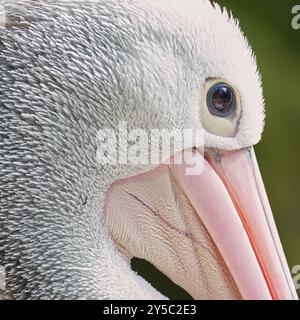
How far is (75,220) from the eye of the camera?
62.9 inches

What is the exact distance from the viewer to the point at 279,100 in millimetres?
3980

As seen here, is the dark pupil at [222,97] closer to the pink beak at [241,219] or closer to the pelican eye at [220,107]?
the pelican eye at [220,107]

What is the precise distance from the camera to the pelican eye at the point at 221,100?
65.1 inches

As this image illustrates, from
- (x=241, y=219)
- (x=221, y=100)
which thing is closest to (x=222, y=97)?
(x=221, y=100)

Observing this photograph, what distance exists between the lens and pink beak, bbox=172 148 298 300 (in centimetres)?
169

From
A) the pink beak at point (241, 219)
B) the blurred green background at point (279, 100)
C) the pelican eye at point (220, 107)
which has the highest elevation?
the blurred green background at point (279, 100)

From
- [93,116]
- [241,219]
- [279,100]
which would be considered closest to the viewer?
[93,116]

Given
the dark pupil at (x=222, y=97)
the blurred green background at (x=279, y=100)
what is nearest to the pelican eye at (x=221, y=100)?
the dark pupil at (x=222, y=97)

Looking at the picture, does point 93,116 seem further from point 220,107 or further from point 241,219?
point 241,219

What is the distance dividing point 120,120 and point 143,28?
184mm

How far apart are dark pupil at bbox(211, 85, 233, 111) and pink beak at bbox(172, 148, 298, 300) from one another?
0.33 ft

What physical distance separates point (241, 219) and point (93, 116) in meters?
0.38

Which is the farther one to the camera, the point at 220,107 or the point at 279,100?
the point at 279,100

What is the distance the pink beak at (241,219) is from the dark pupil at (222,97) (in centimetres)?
10
